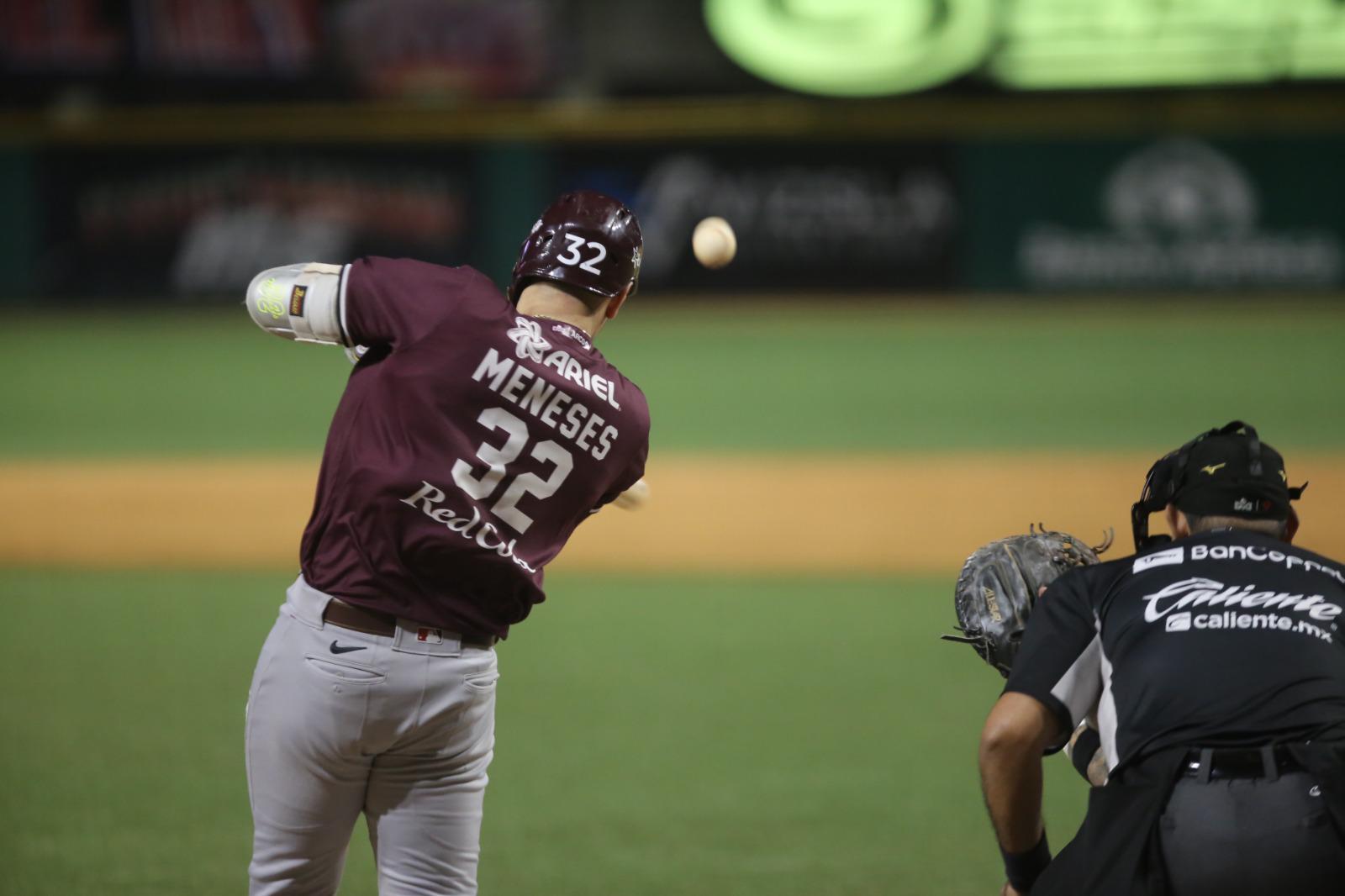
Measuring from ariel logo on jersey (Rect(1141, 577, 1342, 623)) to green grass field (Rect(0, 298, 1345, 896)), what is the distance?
1.88 meters

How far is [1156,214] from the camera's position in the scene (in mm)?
19922

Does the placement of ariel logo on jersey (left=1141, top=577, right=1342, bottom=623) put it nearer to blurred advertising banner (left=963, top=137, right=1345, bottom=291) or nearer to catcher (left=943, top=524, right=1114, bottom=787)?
catcher (left=943, top=524, right=1114, bottom=787)

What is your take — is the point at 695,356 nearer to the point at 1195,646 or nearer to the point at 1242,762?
the point at 1195,646

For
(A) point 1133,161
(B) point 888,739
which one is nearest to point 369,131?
(A) point 1133,161

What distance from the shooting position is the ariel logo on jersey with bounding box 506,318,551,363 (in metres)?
2.96

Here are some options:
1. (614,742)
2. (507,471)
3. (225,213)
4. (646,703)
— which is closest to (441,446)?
(507,471)

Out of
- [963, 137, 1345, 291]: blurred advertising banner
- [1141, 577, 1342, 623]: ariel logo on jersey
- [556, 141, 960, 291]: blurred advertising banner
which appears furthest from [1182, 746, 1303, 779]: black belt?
[963, 137, 1345, 291]: blurred advertising banner

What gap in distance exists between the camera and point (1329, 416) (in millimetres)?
12922

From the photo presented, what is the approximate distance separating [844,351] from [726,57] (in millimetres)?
5233

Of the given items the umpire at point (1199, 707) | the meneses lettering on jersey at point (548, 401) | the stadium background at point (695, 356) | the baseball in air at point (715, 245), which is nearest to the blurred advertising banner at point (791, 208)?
the stadium background at point (695, 356)

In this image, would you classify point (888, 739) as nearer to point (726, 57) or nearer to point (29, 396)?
point (29, 396)

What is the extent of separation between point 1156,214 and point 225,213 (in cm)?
1300

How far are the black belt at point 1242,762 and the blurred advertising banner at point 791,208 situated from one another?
59.1 ft

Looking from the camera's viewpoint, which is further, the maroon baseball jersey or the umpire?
the maroon baseball jersey
